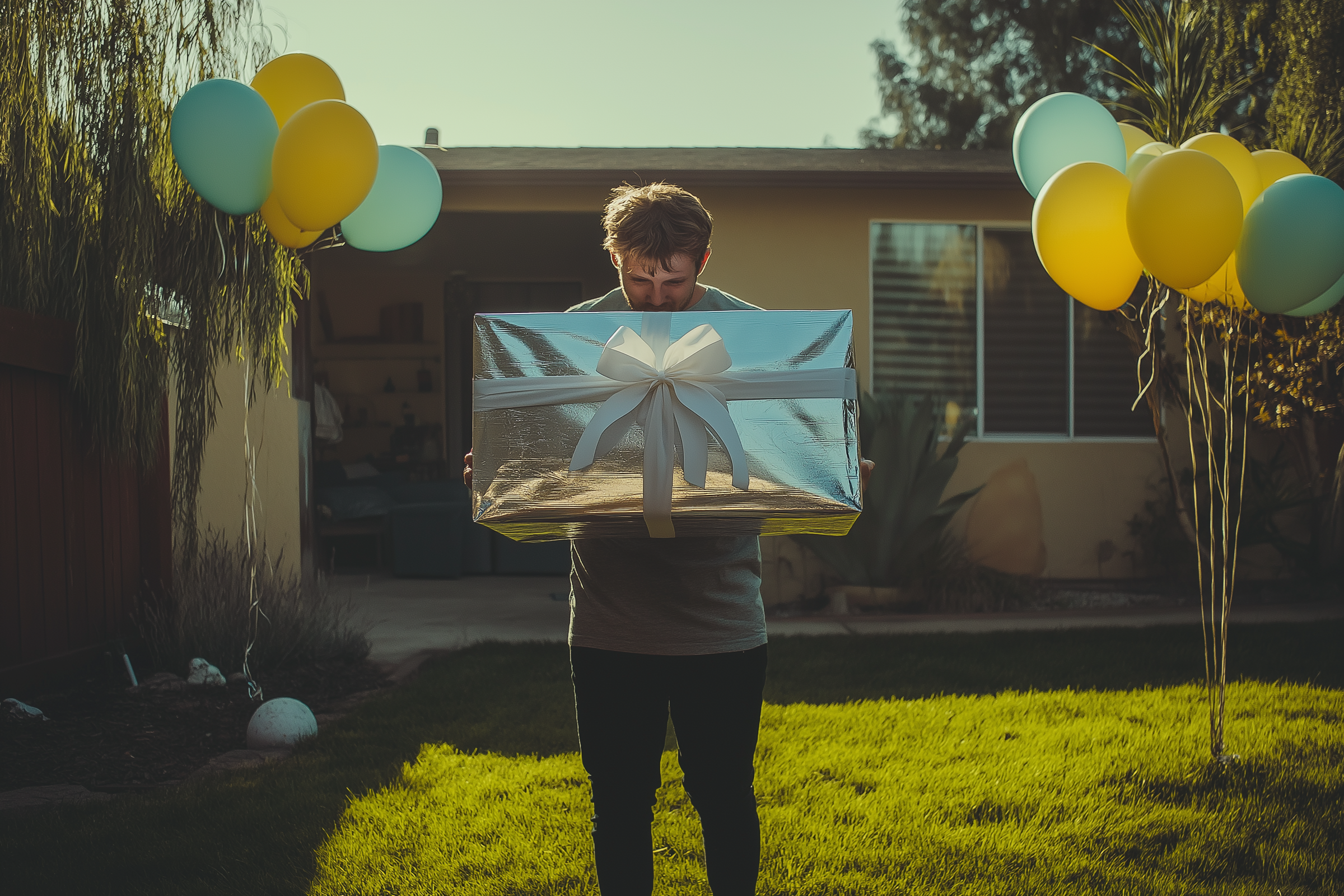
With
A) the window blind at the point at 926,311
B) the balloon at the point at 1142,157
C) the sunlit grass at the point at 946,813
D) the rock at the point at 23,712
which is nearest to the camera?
the sunlit grass at the point at 946,813

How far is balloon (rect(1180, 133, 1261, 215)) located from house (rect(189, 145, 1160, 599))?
3251mm

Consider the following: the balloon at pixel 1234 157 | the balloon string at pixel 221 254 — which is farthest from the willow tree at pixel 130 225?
the balloon at pixel 1234 157

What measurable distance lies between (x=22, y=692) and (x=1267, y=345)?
6.60 m

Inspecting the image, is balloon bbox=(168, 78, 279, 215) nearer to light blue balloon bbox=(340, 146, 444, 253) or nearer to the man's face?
light blue balloon bbox=(340, 146, 444, 253)

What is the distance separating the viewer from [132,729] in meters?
3.35

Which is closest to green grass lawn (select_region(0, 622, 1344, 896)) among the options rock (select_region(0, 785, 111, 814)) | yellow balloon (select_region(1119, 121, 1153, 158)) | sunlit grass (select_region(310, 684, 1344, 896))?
sunlit grass (select_region(310, 684, 1344, 896))

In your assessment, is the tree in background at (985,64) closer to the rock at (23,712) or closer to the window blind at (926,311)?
the window blind at (926,311)

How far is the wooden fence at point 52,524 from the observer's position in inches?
135

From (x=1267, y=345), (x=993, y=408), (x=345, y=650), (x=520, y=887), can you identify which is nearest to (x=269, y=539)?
(x=345, y=650)

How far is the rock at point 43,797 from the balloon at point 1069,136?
325 cm

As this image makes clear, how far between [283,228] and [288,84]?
0.48 meters

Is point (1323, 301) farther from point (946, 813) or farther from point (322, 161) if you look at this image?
point (322, 161)

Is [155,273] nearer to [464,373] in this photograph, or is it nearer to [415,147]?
[415,147]

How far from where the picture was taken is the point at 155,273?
11.9 ft
